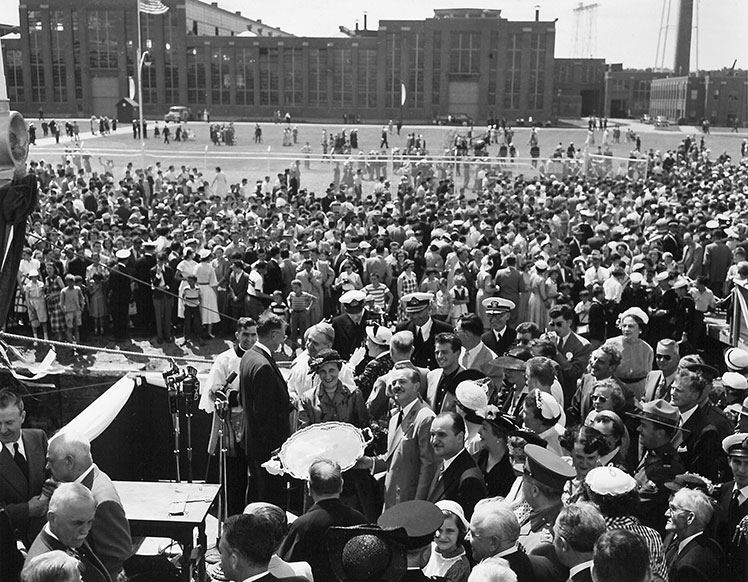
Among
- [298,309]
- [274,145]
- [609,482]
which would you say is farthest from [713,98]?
[609,482]

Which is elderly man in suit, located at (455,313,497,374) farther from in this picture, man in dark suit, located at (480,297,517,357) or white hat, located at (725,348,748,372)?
white hat, located at (725,348,748,372)

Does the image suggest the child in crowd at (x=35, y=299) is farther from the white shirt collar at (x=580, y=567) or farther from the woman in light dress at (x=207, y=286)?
the white shirt collar at (x=580, y=567)

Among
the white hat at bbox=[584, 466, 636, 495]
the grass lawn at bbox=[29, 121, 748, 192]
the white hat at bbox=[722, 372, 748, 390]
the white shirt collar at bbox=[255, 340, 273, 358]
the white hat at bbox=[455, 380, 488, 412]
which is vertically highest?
the grass lawn at bbox=[29, 121, 748, 192]

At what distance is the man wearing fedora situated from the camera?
4895 millimetres

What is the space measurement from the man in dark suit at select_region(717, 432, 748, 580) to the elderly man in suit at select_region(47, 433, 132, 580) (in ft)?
11.0

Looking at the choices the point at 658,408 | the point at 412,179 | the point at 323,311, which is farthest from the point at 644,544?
the point at 412,179

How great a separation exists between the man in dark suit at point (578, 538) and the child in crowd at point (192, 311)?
9.95 m

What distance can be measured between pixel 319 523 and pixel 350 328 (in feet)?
15.9

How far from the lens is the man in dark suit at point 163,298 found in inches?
536

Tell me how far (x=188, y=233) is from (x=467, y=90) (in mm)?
64540

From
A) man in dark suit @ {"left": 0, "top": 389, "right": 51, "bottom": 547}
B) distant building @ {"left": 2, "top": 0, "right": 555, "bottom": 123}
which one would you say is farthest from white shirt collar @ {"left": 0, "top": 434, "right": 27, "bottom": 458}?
distant building @ {"left": 2, "top": 0, "right": 555, "bottom": 123}

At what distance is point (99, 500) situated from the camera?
453 cm

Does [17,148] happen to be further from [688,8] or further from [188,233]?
[688,8]

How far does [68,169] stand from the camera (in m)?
32.2
